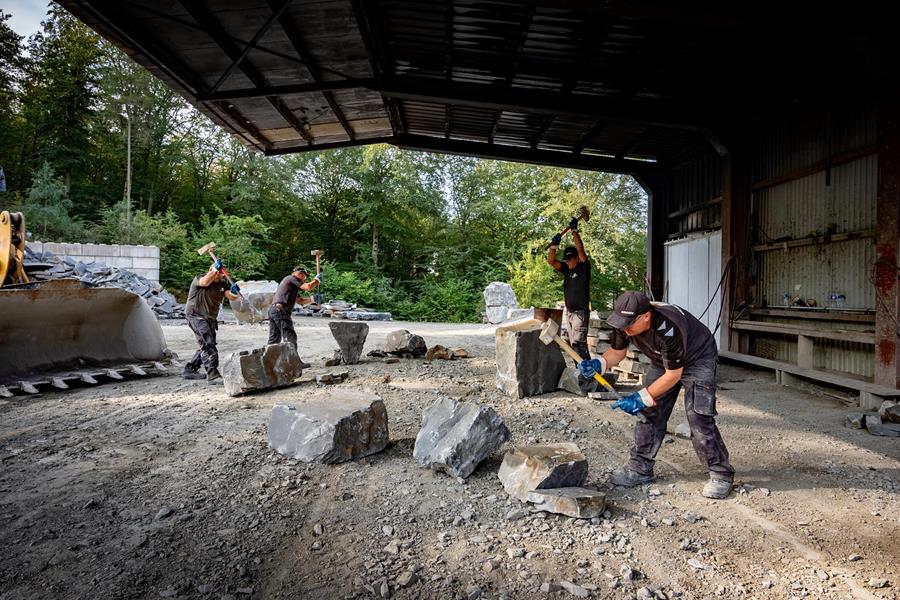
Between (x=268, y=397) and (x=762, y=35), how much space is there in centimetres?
641

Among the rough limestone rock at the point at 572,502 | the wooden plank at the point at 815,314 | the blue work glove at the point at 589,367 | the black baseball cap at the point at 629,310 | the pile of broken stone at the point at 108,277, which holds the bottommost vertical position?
the rough limestone rock at the point at 572,502

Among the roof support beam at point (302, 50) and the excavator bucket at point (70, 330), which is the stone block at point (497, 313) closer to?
the roof support beam at point (302, 50)

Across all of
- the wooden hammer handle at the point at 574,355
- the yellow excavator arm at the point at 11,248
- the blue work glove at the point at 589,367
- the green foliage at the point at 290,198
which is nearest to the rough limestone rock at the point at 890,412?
the wooden hammer handle at the point at 574,355

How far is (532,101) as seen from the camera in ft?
25.9

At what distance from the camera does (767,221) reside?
8.08 m

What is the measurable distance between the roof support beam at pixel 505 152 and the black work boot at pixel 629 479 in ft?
26.8

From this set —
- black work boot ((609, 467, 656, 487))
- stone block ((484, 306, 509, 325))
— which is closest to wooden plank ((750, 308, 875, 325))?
black work boot ((609, 467, 656, 487))

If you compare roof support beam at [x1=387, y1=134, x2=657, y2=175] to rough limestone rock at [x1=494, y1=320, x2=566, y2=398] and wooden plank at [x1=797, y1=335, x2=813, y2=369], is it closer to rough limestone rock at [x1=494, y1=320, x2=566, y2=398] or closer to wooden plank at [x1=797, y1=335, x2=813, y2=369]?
rough limestone rock at [x1=494, y1=320, x2=566, y2=398]

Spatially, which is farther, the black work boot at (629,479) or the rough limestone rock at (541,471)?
the black work boot at (629,479)

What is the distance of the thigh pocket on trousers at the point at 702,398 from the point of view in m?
3.31

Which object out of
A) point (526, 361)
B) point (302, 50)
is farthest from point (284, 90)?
point (526, 361)

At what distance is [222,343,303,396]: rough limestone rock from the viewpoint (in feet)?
19.1

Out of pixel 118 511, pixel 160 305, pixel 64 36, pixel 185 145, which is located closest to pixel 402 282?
pixel 160 305

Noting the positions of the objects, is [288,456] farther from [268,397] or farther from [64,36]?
[64,36]
